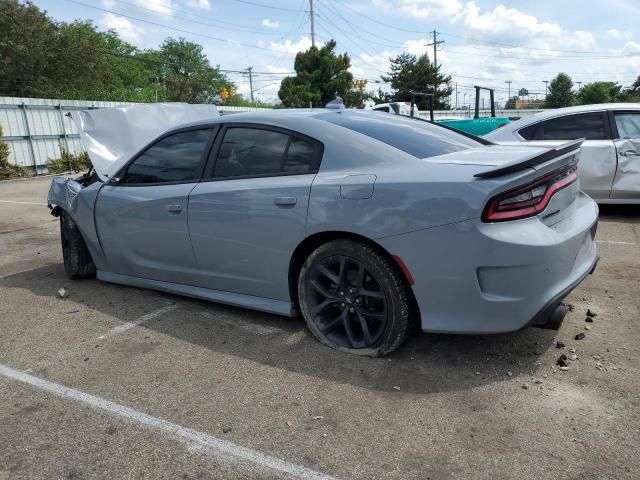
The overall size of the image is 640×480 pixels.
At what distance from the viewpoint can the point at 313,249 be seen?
347 centimetres

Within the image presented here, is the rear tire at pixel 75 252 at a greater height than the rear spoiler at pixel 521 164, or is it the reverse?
the rear spoiler at pixel 521 164

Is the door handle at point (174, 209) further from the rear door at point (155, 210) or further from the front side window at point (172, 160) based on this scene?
the front side window at point (172, 160)

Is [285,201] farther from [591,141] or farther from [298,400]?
[591,141]

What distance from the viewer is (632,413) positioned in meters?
2.61

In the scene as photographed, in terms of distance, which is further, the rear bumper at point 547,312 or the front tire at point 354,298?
the front tire at point 354,298

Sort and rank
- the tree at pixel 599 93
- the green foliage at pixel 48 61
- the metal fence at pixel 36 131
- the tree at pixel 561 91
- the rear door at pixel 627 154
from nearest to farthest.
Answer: the rear door at pixel 627 154
the metal fence at pixel 36 131
the green foliage at pixel 48 61
the tree at pixel 599 93
the tree at pixel 561 91

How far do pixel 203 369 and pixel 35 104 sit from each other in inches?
719

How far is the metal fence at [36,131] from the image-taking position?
686 inches

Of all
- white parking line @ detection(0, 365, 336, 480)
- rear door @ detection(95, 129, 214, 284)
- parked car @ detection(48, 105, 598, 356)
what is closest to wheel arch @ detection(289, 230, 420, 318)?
parked car @ detection(48, 105, 598, 356)

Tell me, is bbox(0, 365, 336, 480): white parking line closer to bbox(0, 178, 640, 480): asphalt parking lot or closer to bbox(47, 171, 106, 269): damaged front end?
bbox(0, 178, 640, 480): asphalt parking lot

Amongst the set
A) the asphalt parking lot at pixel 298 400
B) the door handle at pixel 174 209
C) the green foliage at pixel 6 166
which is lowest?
the asphalt parking lot at pixel 298 400

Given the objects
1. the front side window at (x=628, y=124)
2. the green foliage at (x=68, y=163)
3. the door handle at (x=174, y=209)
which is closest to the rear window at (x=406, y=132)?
the door handle at (x=174, y=209)

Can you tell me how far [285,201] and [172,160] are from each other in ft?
4.32

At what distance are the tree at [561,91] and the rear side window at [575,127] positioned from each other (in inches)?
3124
